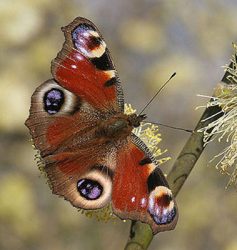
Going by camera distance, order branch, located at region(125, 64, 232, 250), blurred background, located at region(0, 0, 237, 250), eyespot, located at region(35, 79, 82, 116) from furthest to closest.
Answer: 1. blurred background, located at region(0, 0, 237, 250)
2. eyespot, located at region(35, 79, 82, 116)
3. branch, located at region(125, 64, 232, 250)

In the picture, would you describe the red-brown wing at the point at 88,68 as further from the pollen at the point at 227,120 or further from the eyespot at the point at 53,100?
the pollen at the point at 227,120

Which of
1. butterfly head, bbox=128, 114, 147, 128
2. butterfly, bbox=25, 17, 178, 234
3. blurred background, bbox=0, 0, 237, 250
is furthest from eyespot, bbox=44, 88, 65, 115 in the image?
blurred background, bbox=0, 0, 237, 250

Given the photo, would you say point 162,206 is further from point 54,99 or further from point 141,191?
point 54,99

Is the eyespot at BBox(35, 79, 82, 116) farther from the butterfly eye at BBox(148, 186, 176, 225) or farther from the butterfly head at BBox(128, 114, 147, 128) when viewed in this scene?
the butterfly eye at BBox(148, 186, 176, 225)

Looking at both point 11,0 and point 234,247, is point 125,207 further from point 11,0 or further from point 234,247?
point 11,0

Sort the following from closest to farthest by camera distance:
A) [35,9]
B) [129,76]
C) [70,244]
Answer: [70,244] < [35,9] < [129,76]

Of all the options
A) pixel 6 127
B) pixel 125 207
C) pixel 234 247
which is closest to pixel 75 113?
pixel 125 207

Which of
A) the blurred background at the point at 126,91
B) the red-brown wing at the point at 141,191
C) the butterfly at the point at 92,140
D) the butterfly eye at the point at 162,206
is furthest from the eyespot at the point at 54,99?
the blurred background at the point at 126,91
